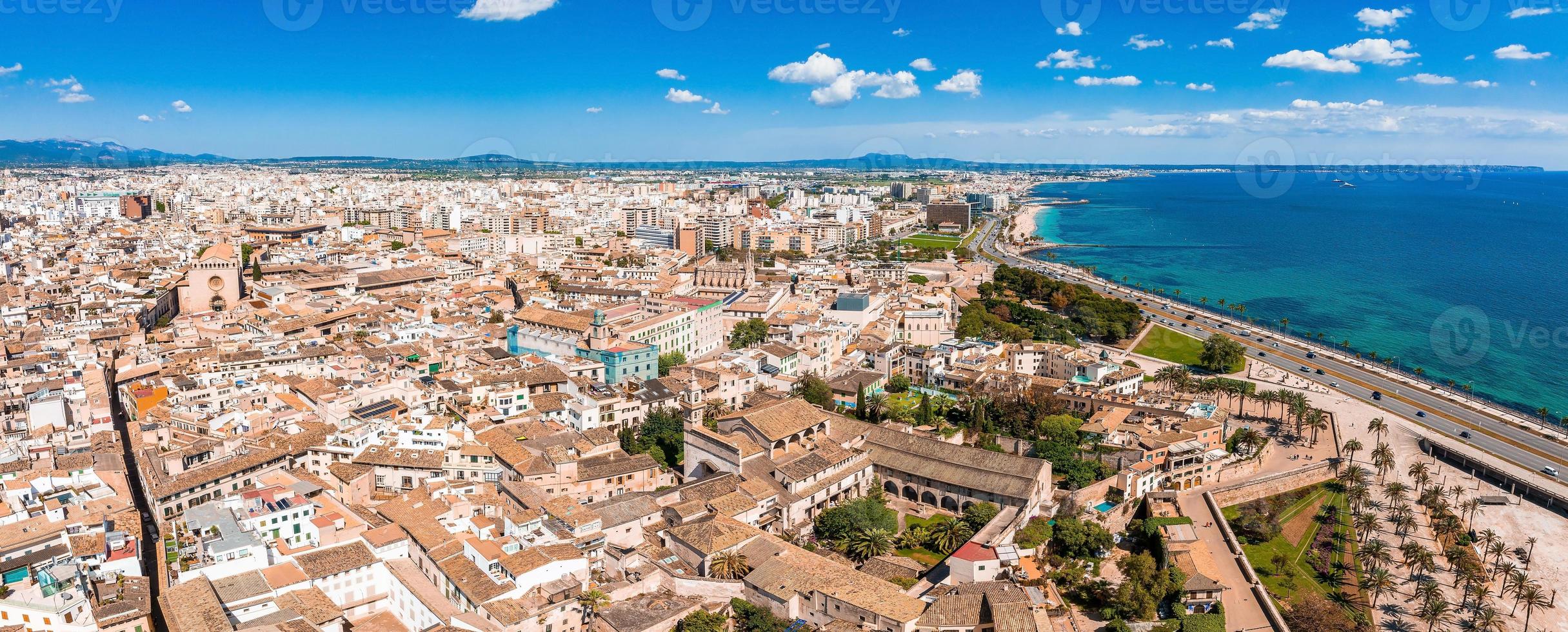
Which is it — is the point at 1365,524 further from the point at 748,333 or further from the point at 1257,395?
the point at 748,333

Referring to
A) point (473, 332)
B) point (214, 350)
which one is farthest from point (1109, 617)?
point (214, 350)

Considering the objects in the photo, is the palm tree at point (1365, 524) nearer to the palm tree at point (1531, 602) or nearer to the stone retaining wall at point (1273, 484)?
the stone retaining wall at point (1273, 484)

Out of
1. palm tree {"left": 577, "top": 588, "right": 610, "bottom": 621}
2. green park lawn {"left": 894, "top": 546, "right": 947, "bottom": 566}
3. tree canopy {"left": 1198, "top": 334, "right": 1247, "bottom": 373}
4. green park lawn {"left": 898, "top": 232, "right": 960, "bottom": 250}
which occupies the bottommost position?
green park lawn {"left": 894, "top": 546, "right": 947, "bottom": 566}

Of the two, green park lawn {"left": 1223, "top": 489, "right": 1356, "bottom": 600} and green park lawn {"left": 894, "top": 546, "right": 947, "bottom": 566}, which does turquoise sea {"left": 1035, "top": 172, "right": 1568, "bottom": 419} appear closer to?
green park lawn {"left": 1223, "top": 489, "right": 1356, "bottom": 600}

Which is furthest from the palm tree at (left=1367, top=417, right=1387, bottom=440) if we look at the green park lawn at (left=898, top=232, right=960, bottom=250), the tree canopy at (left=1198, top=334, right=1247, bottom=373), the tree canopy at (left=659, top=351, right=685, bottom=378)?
the green park lawn at (left=898, top=232, right=960, bottom=250)

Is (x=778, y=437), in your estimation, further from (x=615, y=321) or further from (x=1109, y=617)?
(x=615, y=321)
